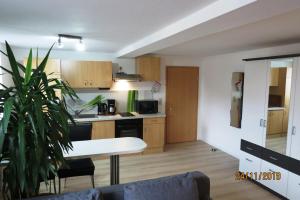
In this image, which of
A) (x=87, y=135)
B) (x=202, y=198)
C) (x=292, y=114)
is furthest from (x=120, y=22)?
(x=292, y=114)

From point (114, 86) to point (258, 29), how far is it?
3255 mm

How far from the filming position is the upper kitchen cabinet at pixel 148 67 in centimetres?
499

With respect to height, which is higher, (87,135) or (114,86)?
(114,86)

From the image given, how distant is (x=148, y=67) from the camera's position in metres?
5.03

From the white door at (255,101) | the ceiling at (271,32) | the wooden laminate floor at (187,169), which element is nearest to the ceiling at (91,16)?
the ceiling at (271,32)

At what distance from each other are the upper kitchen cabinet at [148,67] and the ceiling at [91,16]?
1917 millimetres

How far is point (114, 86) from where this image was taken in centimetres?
504

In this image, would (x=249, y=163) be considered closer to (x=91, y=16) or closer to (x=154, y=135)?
(x=154, y=135)

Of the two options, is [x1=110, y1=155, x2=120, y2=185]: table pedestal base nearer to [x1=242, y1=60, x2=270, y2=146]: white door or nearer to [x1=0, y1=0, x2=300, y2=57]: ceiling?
[x1=0, y1=0, x2=300, y2=57]: ceiling

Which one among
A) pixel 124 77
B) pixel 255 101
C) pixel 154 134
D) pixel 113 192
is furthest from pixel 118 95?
pixel 113 192

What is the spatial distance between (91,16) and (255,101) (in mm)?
2790

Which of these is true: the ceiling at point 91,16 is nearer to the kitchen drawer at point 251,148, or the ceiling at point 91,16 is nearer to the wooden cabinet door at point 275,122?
the wooden cabinet door at point 275,122

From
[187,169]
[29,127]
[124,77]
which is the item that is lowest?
[187,169]

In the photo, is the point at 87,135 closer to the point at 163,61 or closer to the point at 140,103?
the point at 140,103
